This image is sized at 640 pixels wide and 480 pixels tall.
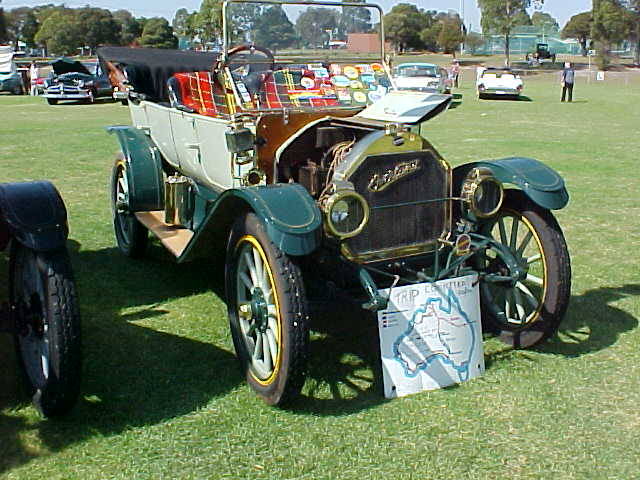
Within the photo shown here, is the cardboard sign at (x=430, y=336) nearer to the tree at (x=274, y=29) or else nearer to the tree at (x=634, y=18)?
the tree at (x=274, y=29)

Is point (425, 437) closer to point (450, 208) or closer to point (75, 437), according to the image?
point (450, 208)

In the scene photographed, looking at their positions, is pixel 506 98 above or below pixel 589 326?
above

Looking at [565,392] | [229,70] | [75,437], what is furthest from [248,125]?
[565,392]

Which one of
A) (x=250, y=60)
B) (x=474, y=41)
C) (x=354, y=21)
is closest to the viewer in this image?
(x=250, y=60)

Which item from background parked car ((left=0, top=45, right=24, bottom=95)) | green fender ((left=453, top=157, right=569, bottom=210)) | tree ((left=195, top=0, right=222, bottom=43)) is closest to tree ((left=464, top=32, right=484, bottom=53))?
tree ((left=195, top=0, right=222, bottom=43))

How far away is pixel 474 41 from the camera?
75312 mm

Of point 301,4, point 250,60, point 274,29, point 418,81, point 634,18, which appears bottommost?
point 418,81

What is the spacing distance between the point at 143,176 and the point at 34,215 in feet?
8.33

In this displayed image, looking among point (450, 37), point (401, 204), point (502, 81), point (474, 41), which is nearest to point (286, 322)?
point (401, 204)

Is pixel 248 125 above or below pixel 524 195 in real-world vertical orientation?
above

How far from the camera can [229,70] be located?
473cm

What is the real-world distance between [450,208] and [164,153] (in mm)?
2920

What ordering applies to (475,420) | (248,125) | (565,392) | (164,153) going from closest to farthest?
1. (475,420)
2. (565,392)
3. (248,125)
4. (164,153)

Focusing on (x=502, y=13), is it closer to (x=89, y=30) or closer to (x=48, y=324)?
(x=89, y=30)
